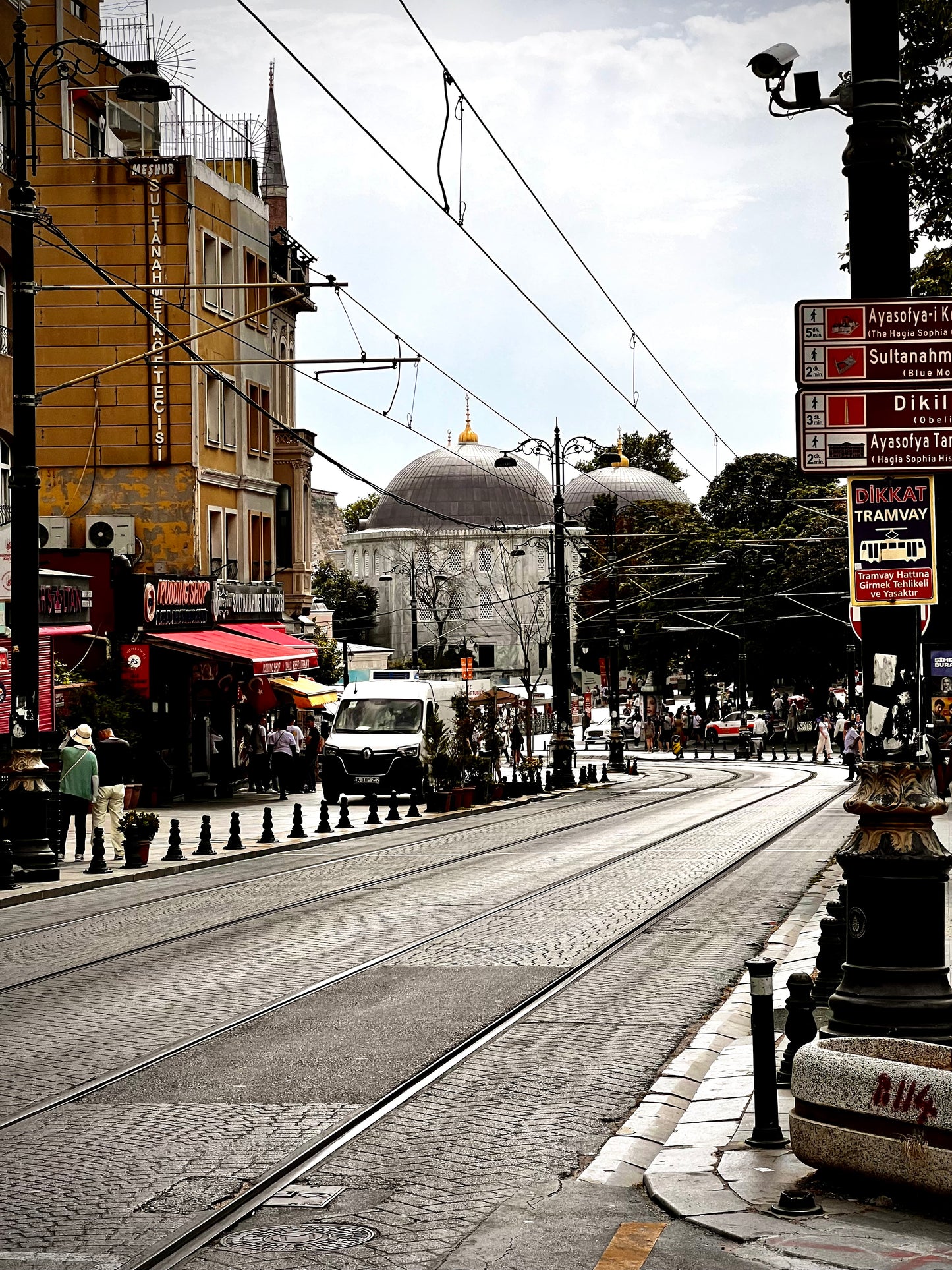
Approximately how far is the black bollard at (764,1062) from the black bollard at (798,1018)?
80 centimetres

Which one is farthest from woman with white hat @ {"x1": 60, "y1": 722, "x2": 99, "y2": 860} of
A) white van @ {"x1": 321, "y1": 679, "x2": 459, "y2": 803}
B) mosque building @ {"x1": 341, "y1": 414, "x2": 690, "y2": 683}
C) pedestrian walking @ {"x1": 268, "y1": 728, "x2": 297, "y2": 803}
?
mosque building @ {"x1": 341, "y1": 414, "x2": 690, "y2": 683}

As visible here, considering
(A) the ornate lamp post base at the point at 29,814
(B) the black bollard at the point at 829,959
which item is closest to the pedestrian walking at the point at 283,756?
(A) the ornate lamp post base at the point at 29,814

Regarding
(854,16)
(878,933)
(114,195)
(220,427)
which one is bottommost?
(878,933)

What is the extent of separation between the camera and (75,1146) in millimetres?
6895

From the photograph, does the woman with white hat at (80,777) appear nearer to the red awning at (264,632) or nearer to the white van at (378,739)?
the white van at (378,739)

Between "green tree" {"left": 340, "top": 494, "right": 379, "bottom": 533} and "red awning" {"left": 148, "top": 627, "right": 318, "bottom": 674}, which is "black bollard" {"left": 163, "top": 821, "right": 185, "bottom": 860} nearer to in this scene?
"red awning" {"left": 148, "top": 627, "right": 318, "bottom": 674}

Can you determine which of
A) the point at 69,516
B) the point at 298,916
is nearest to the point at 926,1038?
the point at 298,916

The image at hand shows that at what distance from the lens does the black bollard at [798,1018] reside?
7.37 meters

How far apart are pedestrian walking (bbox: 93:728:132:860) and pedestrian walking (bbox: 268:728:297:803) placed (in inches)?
540

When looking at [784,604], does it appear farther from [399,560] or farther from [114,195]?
[399,560]

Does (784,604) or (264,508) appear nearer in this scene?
(264,508)

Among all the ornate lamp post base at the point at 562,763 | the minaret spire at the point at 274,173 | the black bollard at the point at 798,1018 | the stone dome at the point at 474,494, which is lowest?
the ornate lamp post base at the point at 562,763

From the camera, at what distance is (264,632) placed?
37031 mm

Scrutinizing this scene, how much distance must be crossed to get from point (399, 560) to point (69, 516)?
→ 331 feet
